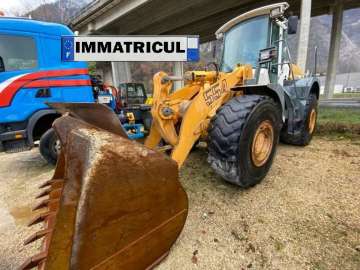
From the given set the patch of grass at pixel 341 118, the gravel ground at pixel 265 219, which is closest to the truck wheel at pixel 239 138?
the gravel ground at pixel 265 219

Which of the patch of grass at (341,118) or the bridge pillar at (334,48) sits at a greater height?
the bridge pillar at (334,48)

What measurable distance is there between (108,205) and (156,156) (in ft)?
1.49

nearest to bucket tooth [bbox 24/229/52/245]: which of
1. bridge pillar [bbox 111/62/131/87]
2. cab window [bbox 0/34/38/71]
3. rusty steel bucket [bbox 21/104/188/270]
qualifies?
rusty steel bucket [bbox 21/104/188/270]

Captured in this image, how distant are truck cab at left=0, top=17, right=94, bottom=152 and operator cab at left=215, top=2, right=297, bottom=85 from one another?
300cm

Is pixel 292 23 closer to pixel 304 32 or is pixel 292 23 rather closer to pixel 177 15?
pixel 304 32

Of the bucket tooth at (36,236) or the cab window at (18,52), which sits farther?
the cab window at (18,52)

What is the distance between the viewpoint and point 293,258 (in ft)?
6.09

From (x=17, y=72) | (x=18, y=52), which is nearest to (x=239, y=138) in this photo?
(x=17, y=72)

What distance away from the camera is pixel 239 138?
2348 millimetres

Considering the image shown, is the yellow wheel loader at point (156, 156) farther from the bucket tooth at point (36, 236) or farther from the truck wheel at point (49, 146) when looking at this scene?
the truck wheel at point (49, 146)

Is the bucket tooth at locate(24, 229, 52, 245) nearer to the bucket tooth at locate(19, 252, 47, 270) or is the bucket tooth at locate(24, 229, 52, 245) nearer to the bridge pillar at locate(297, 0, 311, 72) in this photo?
the bucket tooth at locate(19, 252, 47, 270)

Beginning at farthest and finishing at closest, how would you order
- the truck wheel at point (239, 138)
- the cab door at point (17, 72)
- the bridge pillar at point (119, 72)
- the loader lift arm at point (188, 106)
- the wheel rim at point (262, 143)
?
1. the bridge pillar at point (119, 72)
2. the cab door at point (17, 72)
3. the wheel rim at point (262, 143)
4. the loader lift arm at point (188, 106)
5. the truck wheel at point (239, 138)

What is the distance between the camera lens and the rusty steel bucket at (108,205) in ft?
4.18

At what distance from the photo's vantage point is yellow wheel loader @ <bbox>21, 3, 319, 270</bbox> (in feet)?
4.27
